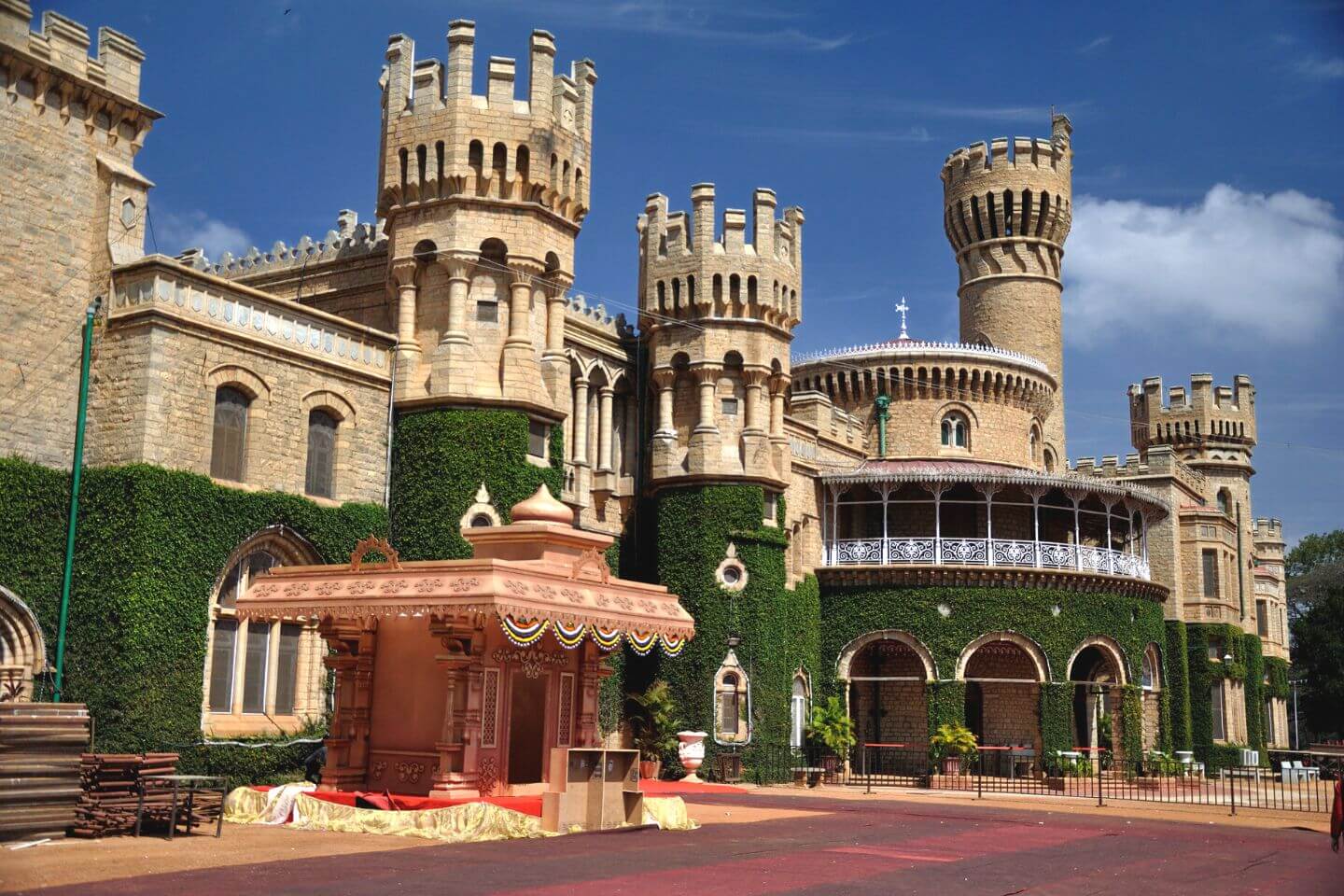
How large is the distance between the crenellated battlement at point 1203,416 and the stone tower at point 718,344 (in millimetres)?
31315

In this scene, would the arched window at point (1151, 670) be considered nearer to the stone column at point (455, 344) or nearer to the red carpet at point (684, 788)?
the red carpet at point (684, 788)

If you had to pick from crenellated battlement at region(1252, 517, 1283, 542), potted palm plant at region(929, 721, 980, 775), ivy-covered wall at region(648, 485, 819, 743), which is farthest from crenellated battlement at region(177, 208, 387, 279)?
crenellated battlement at region(1252, 517, 1283, 542)

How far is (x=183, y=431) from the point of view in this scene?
2542 cm

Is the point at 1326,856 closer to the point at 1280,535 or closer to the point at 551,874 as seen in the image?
the point at 551,874

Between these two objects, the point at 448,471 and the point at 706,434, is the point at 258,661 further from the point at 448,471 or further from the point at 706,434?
the point at 706,434

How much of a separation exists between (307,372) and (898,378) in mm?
26157

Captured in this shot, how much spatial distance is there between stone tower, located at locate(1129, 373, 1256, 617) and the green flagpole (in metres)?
50.3

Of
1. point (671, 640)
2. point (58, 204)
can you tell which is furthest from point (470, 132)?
point (671, 640)

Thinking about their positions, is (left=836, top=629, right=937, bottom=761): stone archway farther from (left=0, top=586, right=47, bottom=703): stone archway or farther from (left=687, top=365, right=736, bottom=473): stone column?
(left=0, top=586, right=47, bottom=703): stone archway

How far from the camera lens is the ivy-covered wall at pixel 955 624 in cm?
4125

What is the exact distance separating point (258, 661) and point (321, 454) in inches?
175

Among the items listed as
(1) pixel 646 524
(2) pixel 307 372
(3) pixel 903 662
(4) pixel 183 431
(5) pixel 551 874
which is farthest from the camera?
(3) pixel 903 662

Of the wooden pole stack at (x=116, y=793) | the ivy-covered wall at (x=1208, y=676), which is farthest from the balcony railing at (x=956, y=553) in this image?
the wooden pole stack at (x=116, y=793)

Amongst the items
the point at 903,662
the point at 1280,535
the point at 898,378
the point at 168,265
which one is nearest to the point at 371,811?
the point at 168,265
